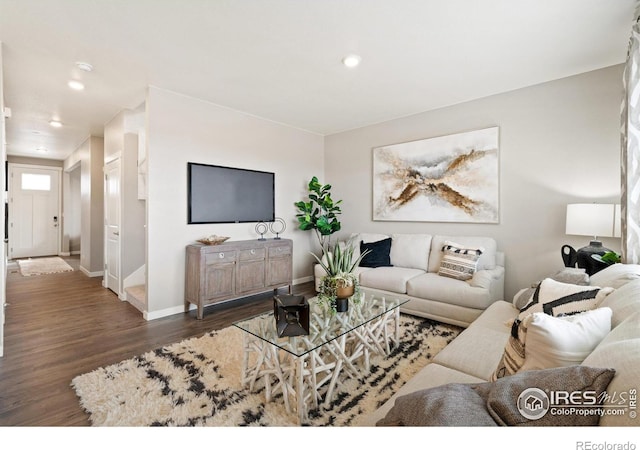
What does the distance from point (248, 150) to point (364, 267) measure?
2.39 meters

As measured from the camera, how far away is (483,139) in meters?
3.62

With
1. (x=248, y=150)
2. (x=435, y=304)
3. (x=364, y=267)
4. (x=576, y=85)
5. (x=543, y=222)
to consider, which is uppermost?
(x=576, y=85)

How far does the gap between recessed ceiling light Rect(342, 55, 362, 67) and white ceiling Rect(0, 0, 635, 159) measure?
0.21ft

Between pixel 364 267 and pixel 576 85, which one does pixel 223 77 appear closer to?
pixel 364 267

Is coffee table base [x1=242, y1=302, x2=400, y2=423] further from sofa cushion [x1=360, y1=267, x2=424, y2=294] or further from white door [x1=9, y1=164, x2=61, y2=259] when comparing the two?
white door [x1=9, y1=164, x2=61, y2=259]

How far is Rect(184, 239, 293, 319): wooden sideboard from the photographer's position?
335 cm

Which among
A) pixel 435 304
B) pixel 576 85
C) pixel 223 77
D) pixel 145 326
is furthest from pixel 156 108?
pixel 576 85

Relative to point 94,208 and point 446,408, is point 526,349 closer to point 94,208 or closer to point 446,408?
point 446,408

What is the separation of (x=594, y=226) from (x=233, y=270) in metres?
3.76

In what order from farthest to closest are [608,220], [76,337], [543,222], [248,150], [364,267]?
[248,150]
[364,267]
[543,222]
[76,337]
[608,220]

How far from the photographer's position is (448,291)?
3004 mm

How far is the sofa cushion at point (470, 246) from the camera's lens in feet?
10.9

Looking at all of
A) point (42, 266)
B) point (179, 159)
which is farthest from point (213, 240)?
point (42, 266)

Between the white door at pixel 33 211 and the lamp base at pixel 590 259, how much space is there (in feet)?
34.9
